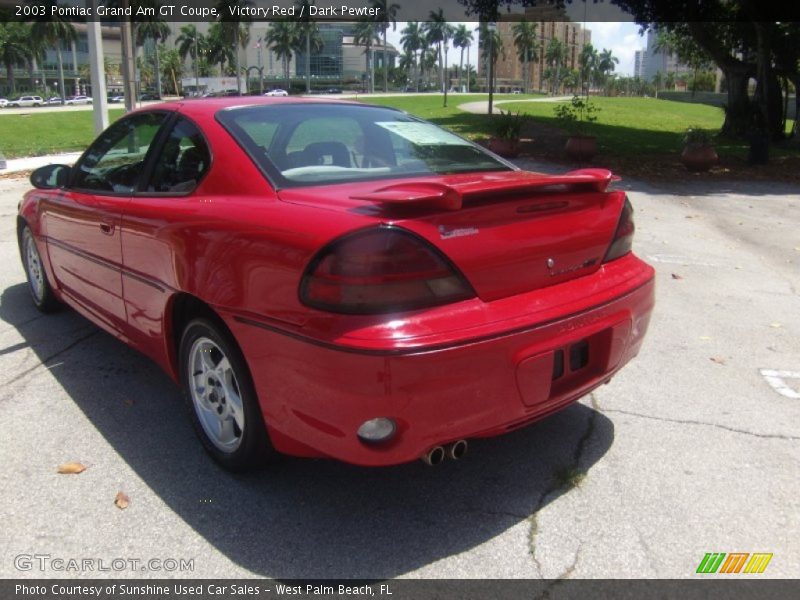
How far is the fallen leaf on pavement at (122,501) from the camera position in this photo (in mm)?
2830

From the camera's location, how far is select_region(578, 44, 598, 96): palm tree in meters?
149

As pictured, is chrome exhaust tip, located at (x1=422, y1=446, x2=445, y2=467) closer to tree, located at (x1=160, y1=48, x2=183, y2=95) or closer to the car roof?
the car roof

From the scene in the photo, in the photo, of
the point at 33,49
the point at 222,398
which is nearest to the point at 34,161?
the point at 222,398

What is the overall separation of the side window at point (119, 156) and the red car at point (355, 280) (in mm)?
55

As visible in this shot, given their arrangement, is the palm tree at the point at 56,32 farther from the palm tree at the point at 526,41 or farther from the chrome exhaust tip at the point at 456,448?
the chrome exhaust tip at the point at 456,448

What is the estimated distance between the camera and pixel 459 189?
2.46 meters

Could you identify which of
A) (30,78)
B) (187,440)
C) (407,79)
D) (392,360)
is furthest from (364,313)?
(407,79)

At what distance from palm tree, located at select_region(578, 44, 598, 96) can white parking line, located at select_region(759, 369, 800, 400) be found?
507ft

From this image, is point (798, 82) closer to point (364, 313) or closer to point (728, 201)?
point (728, 201)

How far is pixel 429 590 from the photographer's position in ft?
7.64

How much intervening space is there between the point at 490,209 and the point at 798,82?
2531cm

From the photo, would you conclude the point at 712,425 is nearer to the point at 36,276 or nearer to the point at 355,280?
the point at 355,280

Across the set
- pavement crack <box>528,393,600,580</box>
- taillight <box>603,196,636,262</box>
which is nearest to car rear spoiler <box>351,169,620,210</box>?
taillight <box>603,196,636,262</box>

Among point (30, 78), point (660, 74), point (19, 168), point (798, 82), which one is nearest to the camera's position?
point (19, 168)
